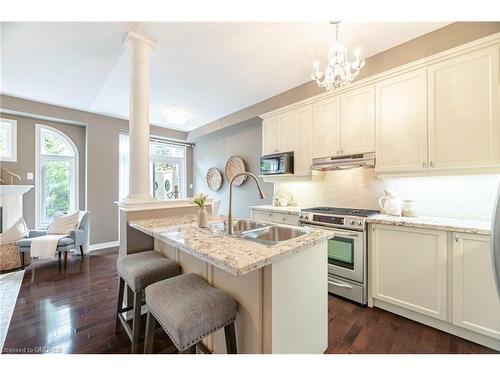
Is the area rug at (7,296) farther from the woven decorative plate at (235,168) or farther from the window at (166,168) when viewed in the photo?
the woven decorative plate at (235,168)

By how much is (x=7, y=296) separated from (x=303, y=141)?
3.94m

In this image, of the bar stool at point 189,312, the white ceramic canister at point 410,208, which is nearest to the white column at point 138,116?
the bar stool at point 189,312

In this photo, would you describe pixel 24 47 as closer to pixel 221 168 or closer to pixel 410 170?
pixel 221 168

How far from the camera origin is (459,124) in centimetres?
180

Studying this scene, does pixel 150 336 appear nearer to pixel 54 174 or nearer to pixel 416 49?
pixel 416 49

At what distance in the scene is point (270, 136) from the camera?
3.43m

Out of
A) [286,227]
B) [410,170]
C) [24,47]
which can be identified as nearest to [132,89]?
[24,47]

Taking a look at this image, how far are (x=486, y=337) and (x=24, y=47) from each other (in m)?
4.89

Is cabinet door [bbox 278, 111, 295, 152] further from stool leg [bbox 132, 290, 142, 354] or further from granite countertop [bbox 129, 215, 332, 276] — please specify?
stool leg [bbox 132, 290, 142, 354]

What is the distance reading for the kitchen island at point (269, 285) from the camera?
1006mm

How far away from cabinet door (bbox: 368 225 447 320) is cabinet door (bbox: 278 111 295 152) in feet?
5.39

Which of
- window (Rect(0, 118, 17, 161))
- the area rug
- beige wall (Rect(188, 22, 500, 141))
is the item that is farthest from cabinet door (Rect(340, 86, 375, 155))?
window (Rect(0, 118, 17, 161))

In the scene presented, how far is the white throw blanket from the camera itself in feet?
9.45

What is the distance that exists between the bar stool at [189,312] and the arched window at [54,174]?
3991mm
